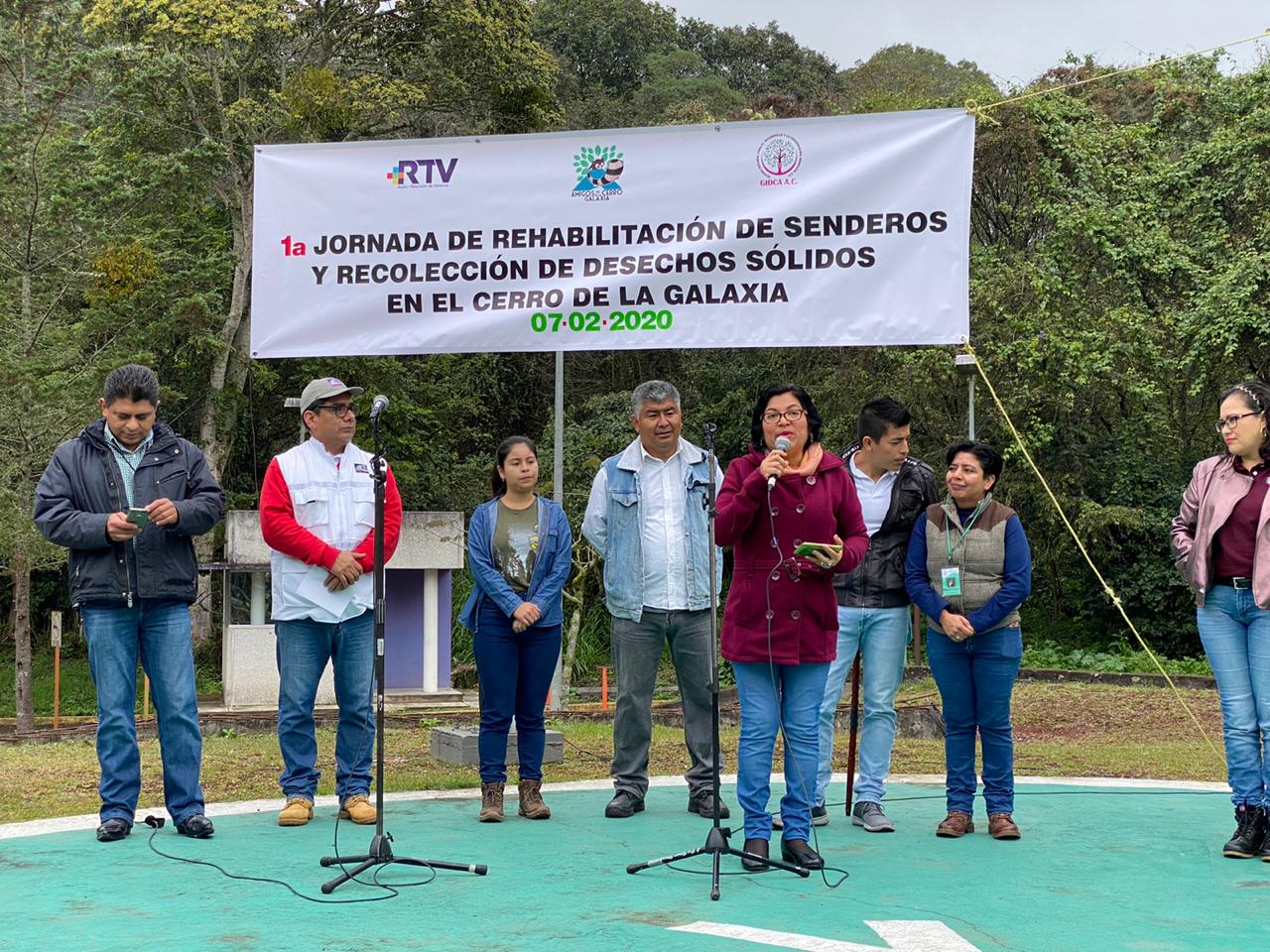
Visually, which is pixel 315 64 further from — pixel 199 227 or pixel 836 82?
pixel 836 82

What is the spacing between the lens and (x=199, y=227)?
2605cm

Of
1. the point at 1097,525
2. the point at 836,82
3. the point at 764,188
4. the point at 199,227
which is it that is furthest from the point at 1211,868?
the point at 836,82

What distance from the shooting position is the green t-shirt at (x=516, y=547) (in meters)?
6.52

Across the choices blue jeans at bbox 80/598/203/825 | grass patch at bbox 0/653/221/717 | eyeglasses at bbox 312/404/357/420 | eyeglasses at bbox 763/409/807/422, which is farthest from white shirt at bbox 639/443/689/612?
grass patch at bbox 0/653/221/717

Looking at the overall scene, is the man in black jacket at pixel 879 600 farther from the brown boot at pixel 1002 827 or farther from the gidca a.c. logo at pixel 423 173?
the gidca a.c. logo at pixel 423 173

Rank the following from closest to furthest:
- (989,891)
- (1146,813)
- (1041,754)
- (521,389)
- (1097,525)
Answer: (989,891)
(1146,813)
(1041,754)
(1097,525)
(521,389)

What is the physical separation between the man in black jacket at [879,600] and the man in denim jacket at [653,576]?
59 cm

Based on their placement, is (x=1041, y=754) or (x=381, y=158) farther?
(x=1041, y=754)

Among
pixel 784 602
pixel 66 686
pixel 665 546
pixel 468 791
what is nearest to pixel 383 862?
pixel 784 602

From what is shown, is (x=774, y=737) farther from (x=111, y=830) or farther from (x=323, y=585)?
(x=111, y=830)

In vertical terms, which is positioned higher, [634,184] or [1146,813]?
[634,184]

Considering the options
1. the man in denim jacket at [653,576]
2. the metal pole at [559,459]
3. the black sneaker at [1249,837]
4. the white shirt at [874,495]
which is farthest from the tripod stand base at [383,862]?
the metal pole at [559,459]

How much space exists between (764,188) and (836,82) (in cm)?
3396

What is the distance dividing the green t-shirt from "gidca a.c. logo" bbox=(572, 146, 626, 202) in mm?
1865
